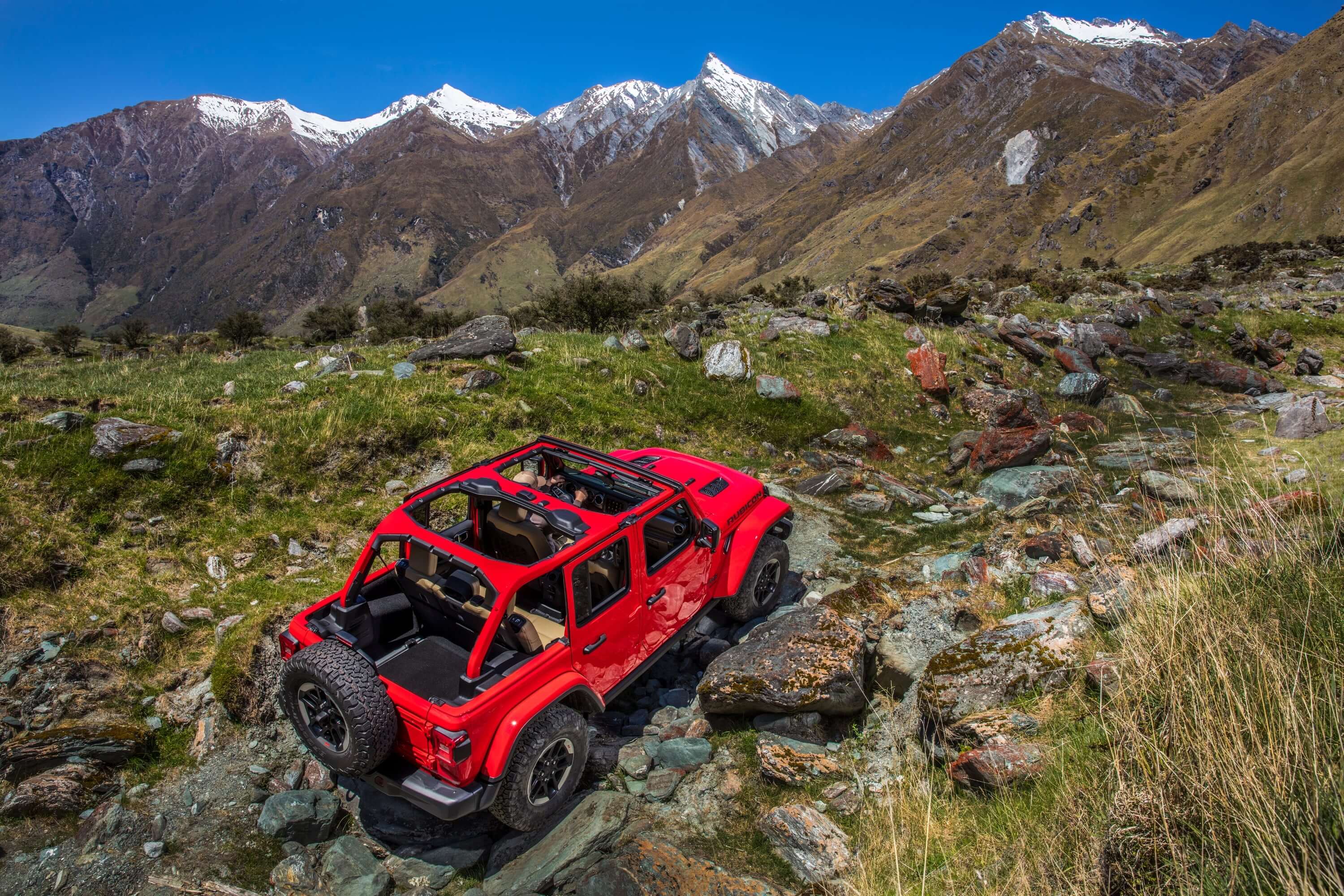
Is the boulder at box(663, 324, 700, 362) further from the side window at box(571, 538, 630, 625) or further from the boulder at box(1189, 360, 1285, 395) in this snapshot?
the boulder at box(1189, 360, 1285, 395)

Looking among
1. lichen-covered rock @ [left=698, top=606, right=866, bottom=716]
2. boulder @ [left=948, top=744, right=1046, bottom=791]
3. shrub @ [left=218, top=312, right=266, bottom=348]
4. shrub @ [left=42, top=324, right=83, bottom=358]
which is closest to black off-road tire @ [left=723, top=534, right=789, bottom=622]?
lichen-covered rock @ [left=698, top=606, right=866, bottom=716]

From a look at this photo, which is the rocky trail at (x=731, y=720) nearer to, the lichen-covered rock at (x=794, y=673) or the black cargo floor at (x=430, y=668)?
the lichen-covered rock at (x=794, y=673)

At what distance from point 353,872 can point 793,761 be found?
12.2 feet

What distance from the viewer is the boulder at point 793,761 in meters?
5.52

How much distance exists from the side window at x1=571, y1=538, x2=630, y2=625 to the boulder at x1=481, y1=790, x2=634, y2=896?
158 cm

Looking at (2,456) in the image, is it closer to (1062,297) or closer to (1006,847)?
(1006,847)

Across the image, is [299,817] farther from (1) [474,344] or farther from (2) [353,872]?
(1) [474,344]

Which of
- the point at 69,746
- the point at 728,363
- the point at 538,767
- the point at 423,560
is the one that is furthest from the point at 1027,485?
the point at 69,746

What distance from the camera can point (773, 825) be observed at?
5051 millimetres

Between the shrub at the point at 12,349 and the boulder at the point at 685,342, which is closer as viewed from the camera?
the boulder at the point at 685,342

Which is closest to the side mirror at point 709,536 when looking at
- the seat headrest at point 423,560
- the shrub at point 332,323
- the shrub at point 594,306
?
the seat headrest at point 423,560

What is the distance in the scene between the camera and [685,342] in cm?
1673

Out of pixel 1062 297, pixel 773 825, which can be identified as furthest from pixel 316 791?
pixel 1062 297

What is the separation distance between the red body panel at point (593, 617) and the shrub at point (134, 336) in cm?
3217
